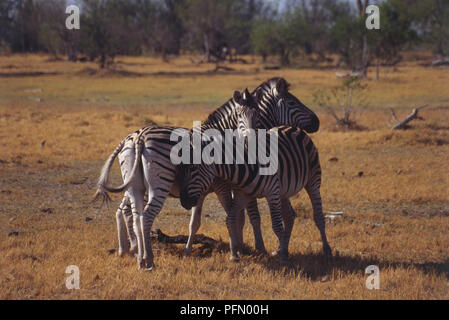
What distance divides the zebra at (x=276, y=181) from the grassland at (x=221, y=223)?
43 centimetres

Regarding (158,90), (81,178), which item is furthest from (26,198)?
(158,90)

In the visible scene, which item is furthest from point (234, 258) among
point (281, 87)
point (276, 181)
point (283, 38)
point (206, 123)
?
point (283, 38)

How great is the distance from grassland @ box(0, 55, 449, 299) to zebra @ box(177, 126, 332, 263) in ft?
1.41

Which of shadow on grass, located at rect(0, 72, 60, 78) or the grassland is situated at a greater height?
shadow on grass, located at rect(0, 72, 60, 78)

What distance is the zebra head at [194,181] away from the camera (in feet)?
17.6

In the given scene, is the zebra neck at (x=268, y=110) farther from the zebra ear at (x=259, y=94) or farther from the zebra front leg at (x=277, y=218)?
the zebra front leg at (x=277, y=218)

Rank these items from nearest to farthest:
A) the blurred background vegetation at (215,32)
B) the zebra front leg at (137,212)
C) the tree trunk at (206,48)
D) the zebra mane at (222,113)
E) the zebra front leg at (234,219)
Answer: the zebra front leg at (137,212), the zebra front leg at (234,219), the zebra mane at (222,113), the blurred background vegetation at (215,32), the tree trunk at (206,48)

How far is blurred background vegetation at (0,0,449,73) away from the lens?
125 feet

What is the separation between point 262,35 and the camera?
2004 inches

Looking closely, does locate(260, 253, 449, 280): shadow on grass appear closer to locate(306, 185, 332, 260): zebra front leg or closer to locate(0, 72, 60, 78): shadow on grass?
locate(306, 185, 332, 260): zebra front leg

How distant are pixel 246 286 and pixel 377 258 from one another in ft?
6.51

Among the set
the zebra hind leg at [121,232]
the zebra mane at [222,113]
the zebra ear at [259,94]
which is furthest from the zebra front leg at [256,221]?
the zebra hind leg at [121,232]

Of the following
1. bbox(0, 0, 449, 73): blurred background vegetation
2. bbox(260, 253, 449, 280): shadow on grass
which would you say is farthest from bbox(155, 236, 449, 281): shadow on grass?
bbox(0, 0, 449, 73): blurred background vegetation
